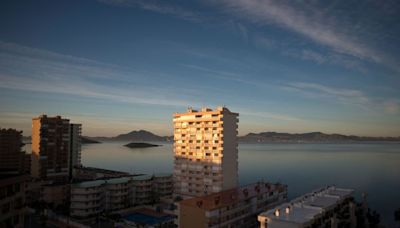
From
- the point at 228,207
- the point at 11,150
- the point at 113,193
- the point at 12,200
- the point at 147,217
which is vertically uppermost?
the point at 12,200

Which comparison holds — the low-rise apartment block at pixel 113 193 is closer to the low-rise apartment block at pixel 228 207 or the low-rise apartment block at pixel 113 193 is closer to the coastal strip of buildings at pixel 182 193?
the coastal strip of buildings at pixel 182 193

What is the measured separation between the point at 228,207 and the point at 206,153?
2106 centimetres

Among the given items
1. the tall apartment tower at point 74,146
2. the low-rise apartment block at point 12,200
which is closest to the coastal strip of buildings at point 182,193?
the low-rise apartment block at point 12,200

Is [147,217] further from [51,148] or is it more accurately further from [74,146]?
[74,146]

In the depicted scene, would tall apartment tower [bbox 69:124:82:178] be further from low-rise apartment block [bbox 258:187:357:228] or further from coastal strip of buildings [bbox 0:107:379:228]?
low-rise apartment block [bbox 258:187:357:228]

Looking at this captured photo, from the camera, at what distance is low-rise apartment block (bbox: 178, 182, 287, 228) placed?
37562 mm

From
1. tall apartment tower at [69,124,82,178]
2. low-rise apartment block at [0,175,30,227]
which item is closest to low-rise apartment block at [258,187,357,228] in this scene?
low-rise apartment block at [0,175,30,227]

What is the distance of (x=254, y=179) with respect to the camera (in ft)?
335

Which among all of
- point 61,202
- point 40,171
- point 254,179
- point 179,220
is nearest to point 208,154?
point 179,220

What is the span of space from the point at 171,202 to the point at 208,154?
11020 millimetres

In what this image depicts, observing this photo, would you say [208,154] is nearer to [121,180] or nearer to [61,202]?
[121,180]

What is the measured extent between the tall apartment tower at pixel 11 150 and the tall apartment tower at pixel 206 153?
46.9 m

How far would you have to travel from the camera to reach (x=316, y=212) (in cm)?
3506

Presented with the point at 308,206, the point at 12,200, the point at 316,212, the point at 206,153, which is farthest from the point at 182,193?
the point at 12,200
